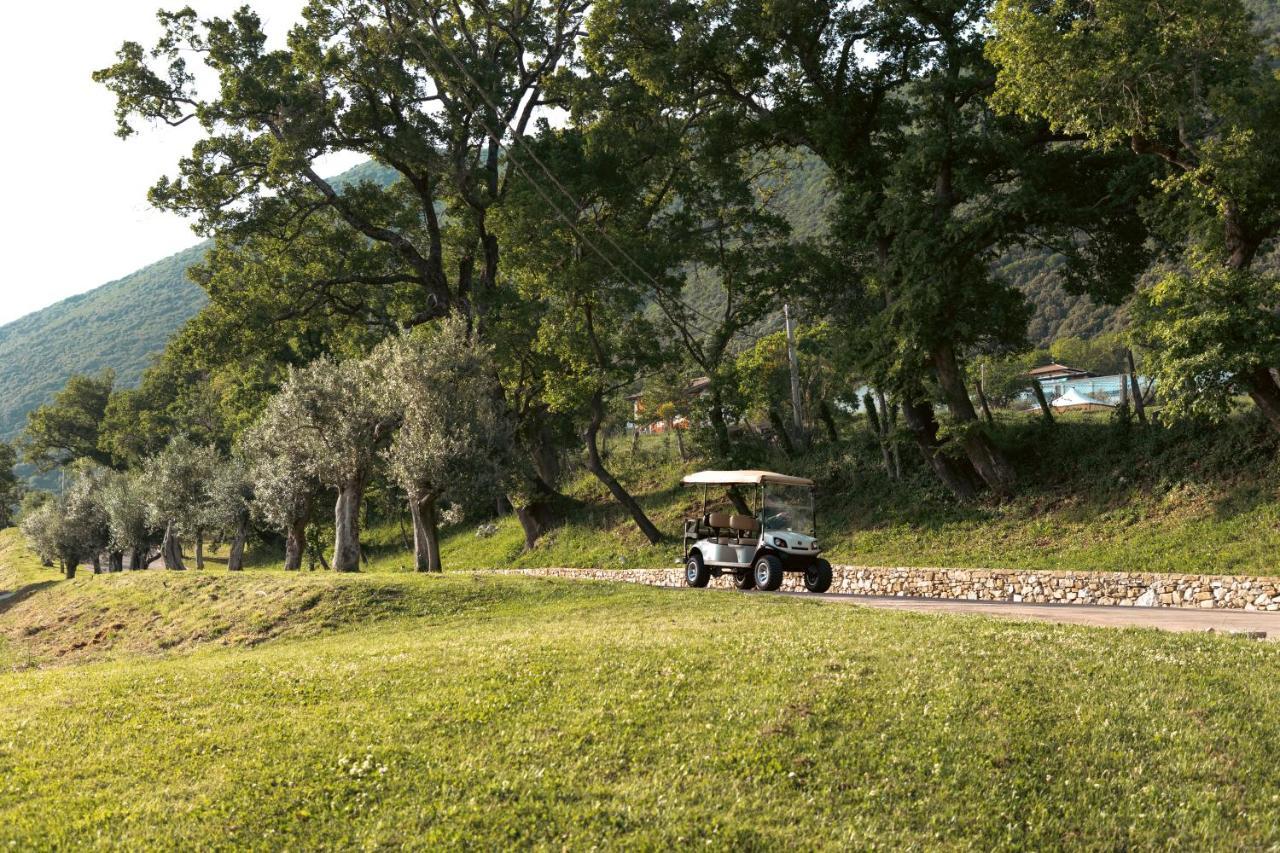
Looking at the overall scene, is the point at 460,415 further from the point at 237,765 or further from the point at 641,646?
the point at 237,765

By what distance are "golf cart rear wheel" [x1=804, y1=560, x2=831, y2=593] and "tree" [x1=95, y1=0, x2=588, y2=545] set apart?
17384 mm

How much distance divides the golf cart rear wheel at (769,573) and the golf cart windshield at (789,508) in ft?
2.95

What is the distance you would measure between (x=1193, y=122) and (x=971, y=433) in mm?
11060

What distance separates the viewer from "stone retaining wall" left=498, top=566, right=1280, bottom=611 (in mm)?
20531

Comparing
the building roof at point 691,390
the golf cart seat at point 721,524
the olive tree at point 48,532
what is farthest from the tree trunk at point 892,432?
the olive tree at point 48,532

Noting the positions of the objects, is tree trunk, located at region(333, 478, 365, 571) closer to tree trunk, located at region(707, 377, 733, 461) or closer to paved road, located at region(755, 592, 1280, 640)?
tree trunk, located at region(707, 377, 733, 461)

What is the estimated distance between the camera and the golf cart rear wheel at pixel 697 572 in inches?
1005

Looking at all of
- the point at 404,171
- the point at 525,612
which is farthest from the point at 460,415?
the point at 404,171

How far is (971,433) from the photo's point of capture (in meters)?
29.2

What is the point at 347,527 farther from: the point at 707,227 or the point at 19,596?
the point at 19,596

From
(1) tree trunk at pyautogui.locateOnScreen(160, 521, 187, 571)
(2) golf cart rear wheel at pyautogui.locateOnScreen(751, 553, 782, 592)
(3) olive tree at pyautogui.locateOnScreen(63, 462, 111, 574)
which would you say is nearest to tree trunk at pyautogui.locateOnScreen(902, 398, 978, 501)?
(2) golf cart rear wheel at pyautogui.locateOnScreen(751, 553, 782, 592)

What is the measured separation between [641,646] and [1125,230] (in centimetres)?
2369

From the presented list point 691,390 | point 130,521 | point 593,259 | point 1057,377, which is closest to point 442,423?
point 593,259

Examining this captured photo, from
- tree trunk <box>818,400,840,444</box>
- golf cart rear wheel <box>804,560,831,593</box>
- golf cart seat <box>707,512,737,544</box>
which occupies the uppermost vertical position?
tree trunk <box>818,400,840,444</box>
